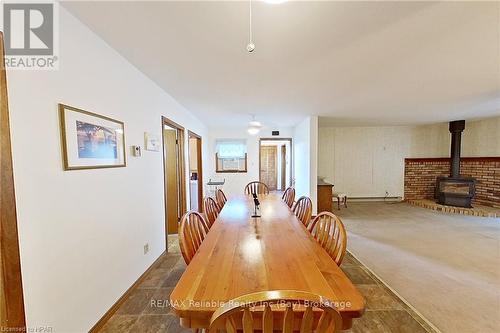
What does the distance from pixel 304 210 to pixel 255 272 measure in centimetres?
136

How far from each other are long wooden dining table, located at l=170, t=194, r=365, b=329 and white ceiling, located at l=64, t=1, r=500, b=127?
159 centimetres

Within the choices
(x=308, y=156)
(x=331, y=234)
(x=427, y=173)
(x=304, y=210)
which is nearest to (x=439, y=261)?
(x=304, y=210)

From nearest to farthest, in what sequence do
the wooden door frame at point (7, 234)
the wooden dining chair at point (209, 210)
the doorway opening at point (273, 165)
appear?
the wooden door frame at point (7, 234)
the wooden dining chair at point (209, 210)
the doorway opening at point (273, 165)

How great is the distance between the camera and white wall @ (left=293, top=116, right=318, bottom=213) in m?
4.87

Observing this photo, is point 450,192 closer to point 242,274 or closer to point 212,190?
point 212,190

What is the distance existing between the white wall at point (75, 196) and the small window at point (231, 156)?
168 inches

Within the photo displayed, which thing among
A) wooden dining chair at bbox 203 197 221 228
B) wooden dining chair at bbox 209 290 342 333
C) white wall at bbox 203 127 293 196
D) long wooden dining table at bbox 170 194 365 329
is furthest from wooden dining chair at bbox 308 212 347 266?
white wall at bbox 203 127 293 196

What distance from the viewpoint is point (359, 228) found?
434cm

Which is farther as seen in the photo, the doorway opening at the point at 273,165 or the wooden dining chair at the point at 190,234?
the doorway opening at the point at 273,165

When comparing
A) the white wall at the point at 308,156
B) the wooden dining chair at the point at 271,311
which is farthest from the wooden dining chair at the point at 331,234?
the white wall at the point at 308,156

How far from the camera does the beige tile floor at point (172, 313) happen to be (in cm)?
178

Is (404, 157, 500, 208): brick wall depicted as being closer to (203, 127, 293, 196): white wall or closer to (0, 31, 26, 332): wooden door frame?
(203, 127, 293, 196): white wall

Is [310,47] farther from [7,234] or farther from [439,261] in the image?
[439,261]

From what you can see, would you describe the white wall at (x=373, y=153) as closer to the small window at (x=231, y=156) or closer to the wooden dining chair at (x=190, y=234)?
the small window at (x=231, y=156)
